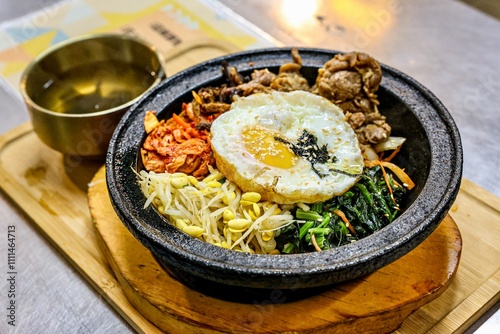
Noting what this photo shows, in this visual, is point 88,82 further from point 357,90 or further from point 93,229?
point 357,90

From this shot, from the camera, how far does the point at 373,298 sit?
103 inches

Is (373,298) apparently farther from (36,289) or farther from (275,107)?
(36,289)

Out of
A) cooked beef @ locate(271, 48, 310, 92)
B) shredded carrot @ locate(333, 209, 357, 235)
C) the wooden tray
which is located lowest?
the wooden tray

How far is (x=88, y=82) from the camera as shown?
386cm

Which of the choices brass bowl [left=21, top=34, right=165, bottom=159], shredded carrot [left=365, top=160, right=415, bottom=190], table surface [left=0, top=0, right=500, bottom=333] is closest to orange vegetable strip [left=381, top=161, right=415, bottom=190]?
shredded carrot [left=365, top=160, right=415, bottom=190]

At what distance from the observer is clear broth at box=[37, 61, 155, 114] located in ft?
12.1

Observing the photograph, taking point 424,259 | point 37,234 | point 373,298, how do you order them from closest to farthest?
point 373,298 → point 424,259 → point 37,234

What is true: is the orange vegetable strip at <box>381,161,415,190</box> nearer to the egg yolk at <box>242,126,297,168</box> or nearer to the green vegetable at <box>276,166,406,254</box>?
the green vegetable at <box>276,166,406,254</box>

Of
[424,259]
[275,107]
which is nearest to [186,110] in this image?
[275,107]

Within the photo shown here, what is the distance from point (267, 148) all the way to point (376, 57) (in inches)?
96.1

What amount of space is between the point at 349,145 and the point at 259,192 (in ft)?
1.93

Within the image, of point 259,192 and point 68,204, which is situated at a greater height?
point 259,192

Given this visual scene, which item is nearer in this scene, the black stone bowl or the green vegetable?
the black stone bowl

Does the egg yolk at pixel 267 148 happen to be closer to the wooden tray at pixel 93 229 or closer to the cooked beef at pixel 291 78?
the cooked beef at pixel 291 78
